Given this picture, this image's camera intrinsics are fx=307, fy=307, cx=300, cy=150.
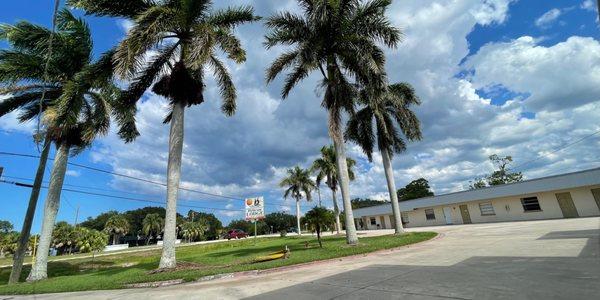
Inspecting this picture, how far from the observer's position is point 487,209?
3394 cm

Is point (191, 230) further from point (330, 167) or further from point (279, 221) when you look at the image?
point (330, 167)

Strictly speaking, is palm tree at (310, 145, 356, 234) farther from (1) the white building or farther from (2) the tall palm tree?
(2) the tall palm tree

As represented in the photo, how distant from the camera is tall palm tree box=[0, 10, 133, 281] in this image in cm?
1519

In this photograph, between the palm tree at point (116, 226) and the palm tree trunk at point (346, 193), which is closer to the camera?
the palm tree trunk at point (346, 193)

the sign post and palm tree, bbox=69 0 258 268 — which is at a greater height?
palm tree, bbox=69 0 258 268

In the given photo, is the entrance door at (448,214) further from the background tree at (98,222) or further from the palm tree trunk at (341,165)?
the background tree at (98,222)

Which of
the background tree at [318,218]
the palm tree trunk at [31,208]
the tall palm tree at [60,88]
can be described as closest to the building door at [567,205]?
the background tree at [318,218]

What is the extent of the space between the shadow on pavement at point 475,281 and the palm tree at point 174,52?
9.18 metres

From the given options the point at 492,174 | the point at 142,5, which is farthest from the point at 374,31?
the point at 492,174

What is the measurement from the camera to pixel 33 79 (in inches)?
664

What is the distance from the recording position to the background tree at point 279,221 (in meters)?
112

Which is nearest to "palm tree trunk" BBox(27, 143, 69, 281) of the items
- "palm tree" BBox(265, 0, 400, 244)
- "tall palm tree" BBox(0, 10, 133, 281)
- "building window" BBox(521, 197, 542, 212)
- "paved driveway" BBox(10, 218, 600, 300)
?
"tall palm tree" BBox(0, 10, 133, 281)

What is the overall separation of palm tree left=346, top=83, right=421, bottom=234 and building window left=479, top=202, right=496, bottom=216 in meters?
15.1

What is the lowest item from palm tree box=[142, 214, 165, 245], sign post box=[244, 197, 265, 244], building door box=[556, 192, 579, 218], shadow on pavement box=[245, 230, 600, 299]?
shadow on pavement box=[245, 230, 600, 299]
